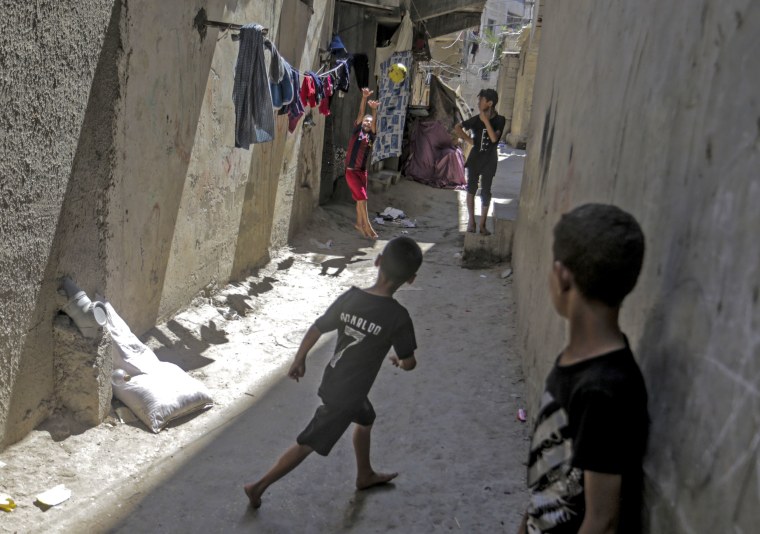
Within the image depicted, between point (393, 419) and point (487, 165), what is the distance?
5.00m

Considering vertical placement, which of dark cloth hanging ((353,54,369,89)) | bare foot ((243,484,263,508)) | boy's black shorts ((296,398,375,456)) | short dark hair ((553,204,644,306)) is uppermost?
dark cloth hanging ((353,54,369,89))

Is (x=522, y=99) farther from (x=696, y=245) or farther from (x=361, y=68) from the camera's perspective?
(x=696, y=245)

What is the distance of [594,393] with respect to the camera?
4.62 ft

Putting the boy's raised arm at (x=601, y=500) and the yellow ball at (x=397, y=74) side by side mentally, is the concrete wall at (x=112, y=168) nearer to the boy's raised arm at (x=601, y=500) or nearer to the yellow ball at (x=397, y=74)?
the boy's raised arm at (x=601, y=500)

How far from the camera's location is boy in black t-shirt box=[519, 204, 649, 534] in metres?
1.40

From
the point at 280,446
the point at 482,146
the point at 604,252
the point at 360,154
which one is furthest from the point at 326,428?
the point at 360,154

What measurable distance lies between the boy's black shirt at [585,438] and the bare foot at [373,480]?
1914 millimetres

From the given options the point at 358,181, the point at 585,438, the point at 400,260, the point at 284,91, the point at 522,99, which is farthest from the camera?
the point at 522,99

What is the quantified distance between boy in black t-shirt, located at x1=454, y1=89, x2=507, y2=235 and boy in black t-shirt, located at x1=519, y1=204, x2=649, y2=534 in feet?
22.6

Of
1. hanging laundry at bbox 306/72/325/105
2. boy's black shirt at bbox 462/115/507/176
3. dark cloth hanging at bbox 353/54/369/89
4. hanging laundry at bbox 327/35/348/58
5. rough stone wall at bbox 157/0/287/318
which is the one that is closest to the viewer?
rough stone wall at bbox 157/0/287/318

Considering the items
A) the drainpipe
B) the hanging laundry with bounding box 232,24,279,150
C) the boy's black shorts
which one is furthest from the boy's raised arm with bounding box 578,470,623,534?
the hanging laundry with bounding box 232,24,279,150

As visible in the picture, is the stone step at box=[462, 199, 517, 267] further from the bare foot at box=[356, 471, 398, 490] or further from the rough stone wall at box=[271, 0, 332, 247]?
the bare foot at box=[356, 471, 398, 490]

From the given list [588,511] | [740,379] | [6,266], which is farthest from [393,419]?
[740,379]

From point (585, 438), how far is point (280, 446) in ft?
9.90
